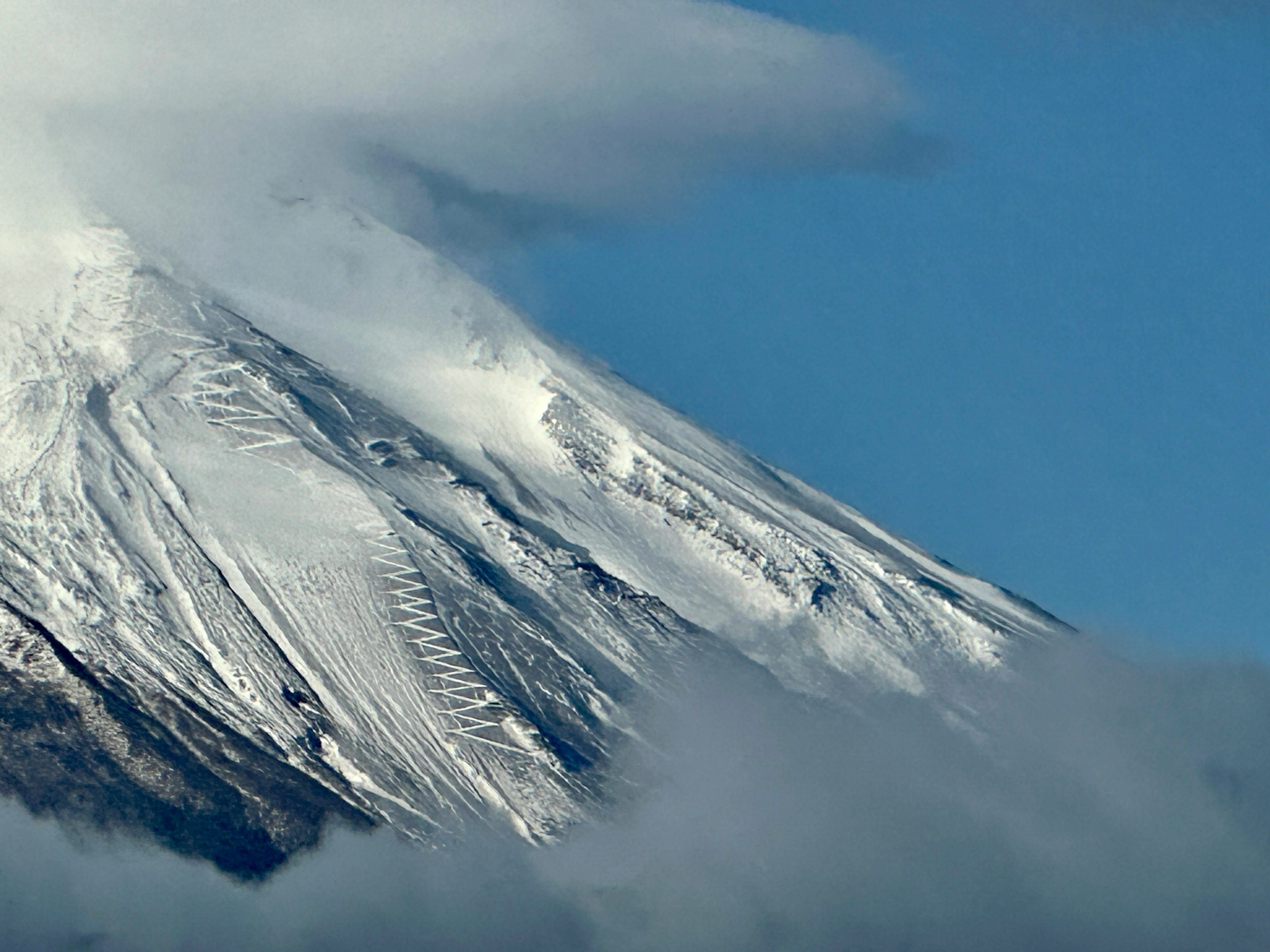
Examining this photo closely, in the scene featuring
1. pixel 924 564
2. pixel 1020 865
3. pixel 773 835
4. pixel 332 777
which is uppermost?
pixel 924 564

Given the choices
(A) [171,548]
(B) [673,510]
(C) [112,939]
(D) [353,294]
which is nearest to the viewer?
(C) [112,939]

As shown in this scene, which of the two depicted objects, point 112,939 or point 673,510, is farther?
point 673,510

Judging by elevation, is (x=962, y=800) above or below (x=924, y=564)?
below

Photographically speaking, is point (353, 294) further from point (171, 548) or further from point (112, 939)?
point (112, 939)

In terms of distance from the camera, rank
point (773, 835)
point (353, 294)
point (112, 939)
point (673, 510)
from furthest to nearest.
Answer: point (353, 294) < point (673, 510) < point (773, 835) < point (112, 939)

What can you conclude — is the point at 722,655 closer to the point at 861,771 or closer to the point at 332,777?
the point at 861,771

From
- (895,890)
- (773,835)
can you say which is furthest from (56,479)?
(895,890)

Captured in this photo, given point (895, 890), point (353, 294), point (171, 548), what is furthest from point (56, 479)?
point (895, 890)
